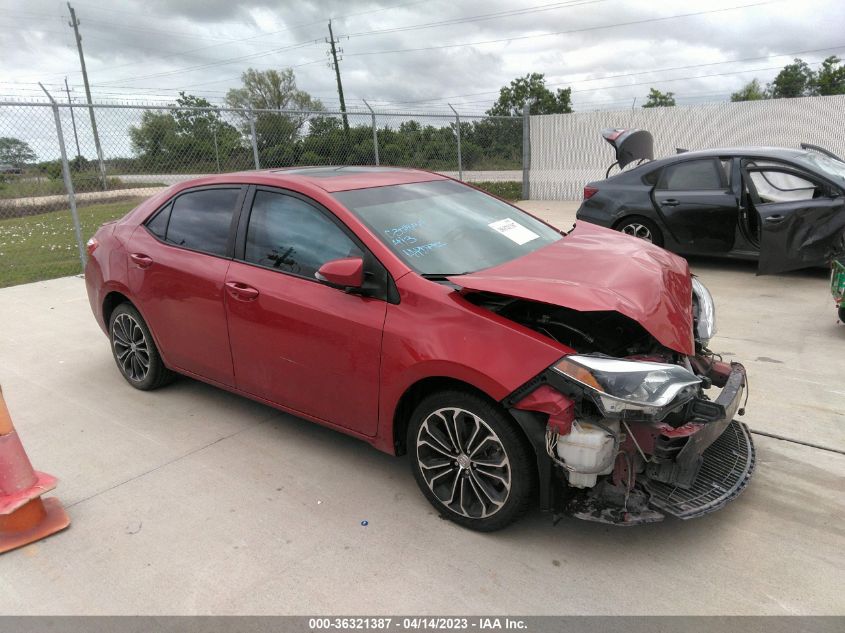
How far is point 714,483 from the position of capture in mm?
2705

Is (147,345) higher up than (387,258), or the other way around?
(387,258)

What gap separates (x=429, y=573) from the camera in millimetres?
2596

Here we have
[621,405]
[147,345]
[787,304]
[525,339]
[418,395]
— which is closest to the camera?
[621,405]

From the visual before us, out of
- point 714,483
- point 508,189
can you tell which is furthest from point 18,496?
point 508,189

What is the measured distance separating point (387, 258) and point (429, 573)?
1466 mm

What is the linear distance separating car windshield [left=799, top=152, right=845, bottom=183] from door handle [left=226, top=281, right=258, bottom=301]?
6335mm

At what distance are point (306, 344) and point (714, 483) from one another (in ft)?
6.84

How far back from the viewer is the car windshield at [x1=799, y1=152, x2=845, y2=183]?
262 inches

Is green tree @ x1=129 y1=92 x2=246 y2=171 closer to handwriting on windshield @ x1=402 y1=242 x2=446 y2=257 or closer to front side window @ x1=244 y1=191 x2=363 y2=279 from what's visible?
Result: front side window @ x1=244 y1=191 x2=363 y2=279

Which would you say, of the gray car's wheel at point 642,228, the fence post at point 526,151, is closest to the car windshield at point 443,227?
the gray car's wheel at point 642,228

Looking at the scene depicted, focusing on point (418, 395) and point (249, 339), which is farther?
point (249, 339)

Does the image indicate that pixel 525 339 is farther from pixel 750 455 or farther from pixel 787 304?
pixel 787 304

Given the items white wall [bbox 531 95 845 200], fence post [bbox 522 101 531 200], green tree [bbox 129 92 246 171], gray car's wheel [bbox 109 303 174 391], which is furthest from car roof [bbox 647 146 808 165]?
fence post [bbox 522 101 531 200]

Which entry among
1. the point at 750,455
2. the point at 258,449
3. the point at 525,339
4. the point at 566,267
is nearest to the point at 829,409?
the point at 750,455
